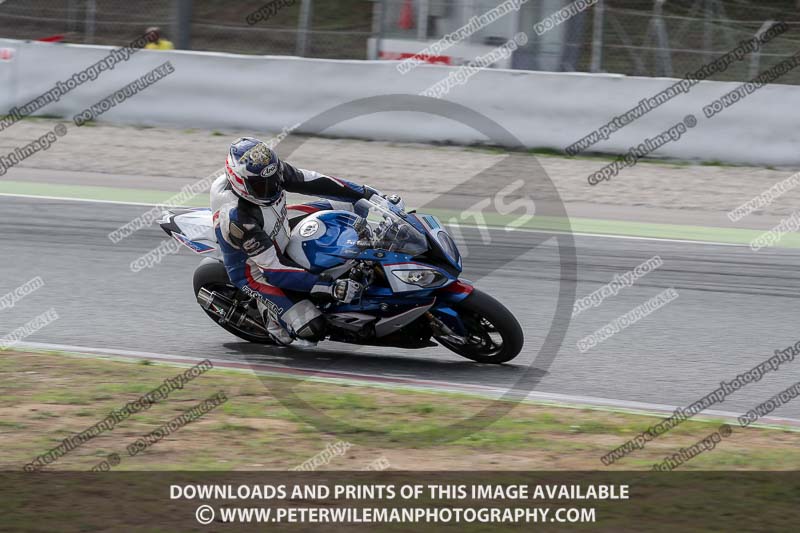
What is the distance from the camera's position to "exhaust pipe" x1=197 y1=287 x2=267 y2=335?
27.2 ft

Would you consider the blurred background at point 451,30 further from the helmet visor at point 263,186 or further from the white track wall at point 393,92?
the helmet visor at point 263,186

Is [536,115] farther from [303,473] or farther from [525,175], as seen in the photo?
[303,473]

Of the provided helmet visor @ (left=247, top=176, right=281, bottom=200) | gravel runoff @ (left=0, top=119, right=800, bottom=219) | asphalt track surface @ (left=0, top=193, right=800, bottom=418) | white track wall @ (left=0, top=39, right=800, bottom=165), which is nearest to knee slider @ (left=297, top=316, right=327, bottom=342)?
asphalt track surface @ (left=0, top=193, right=800, bottom=418)

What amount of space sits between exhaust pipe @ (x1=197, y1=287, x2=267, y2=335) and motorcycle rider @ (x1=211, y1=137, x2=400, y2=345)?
0.32m

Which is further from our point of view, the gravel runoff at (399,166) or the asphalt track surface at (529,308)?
the gravel runoff at (399,166)

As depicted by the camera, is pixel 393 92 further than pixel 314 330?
Yes

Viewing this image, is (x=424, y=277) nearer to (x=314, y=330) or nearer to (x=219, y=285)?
(x=314, y=330)

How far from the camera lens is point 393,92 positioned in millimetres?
15891

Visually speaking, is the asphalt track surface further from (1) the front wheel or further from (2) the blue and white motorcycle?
(2) the blue and white motorcycle

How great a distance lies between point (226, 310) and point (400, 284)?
1.67 m

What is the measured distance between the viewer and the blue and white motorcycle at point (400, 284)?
7.39 metres

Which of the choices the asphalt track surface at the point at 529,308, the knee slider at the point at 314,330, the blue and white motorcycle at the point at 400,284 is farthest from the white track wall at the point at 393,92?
the knee slider at the point at 314,330

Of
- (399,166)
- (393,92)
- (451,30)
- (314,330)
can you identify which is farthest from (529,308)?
(451,30)

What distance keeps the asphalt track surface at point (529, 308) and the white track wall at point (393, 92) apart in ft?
12.2
